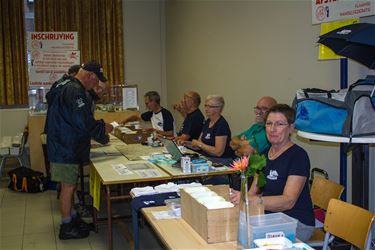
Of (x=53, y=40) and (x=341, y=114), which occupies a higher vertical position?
(x=53, y=40)

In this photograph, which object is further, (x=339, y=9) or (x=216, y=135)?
(x=216, y=135)

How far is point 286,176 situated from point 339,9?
1417mm

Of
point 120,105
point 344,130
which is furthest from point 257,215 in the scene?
point 120,105

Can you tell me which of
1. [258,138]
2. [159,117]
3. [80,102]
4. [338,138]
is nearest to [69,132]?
[80,102]

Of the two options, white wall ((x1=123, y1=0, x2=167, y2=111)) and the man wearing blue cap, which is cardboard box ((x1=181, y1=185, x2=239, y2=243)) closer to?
the man wearing blue cap

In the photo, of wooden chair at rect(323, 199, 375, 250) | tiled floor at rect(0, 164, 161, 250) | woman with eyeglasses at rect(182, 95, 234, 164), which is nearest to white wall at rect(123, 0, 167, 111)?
tiled floor at rect(0, 164, 161, 250)

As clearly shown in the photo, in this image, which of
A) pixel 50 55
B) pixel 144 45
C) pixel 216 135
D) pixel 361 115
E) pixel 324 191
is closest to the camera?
pixel 361 115

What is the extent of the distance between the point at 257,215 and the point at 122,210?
3301mm

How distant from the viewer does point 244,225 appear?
177cm

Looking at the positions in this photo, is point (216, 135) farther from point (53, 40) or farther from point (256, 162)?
point (53, 40)

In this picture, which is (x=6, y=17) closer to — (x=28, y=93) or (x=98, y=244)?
(x=28, y=93)

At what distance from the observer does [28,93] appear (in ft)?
26.2

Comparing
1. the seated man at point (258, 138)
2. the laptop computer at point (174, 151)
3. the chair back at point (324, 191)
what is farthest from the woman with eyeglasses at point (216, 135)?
the chair back at point (324, 191)

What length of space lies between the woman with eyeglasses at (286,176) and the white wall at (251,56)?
44.2 inches
